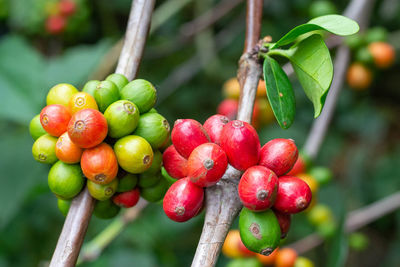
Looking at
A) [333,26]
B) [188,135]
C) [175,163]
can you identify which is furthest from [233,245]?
[333,26]

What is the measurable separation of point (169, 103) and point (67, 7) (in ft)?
4.34

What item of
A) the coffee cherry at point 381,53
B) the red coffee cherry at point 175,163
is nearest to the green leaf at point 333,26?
the red coffee cherry at point 175,163

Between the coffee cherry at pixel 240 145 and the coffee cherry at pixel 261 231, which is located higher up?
the coffee cherry at pixel 240 145

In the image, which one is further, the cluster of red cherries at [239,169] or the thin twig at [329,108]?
the thin twig at [329,108]

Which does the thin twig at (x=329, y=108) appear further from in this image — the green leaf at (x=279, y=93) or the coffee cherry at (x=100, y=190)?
the coffee cherry at (x=100, y=190)

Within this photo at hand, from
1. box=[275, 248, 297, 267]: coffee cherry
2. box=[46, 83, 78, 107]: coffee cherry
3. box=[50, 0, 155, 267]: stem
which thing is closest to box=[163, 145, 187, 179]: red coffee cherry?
box=[50, 0, 155, 267]: stem

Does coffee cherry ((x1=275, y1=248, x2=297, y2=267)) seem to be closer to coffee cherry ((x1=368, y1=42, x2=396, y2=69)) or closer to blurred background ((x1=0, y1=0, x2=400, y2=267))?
blurred background ((x1=0, y1=0, x2=400, y2=267))

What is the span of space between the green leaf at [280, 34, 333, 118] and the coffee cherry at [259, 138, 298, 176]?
0.40 feet

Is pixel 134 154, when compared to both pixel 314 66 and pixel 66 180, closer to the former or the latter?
pixel 66 180

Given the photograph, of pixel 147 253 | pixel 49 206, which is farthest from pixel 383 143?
pixel 49 206

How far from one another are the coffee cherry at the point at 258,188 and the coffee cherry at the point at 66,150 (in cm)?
47

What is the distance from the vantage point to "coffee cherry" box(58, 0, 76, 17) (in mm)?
3639

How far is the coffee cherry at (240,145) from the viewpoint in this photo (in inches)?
41.4

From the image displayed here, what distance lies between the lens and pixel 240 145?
105 cm
